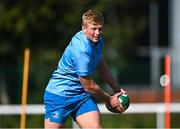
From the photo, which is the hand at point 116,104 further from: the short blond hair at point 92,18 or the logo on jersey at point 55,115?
the short blond hair at point 92,18

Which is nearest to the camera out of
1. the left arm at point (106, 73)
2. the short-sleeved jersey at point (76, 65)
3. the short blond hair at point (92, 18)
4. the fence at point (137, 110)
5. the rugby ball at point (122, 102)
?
the short blond hair at point (92, 18)

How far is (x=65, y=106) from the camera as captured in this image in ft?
30.5

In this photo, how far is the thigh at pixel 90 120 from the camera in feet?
29.9

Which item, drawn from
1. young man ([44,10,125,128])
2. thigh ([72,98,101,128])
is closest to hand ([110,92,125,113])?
young man ([44,10,125,128])

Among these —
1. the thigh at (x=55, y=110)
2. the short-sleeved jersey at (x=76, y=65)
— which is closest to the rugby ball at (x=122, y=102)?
the short-sleeved jersey at (x=76, y=65)

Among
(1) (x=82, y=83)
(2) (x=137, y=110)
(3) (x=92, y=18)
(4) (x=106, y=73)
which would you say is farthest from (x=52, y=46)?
(3) (x=92, y=18)

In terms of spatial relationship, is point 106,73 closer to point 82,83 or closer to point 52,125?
point 82,83

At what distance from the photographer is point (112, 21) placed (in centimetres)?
2531

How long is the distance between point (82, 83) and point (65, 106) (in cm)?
42

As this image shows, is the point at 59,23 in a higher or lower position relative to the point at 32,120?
higher

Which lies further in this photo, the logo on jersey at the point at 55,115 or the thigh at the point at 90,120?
the logo on jersey at the point at 55,115

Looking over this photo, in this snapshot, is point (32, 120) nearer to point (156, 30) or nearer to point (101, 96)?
point (101, 96)

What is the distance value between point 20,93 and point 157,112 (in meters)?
4.28

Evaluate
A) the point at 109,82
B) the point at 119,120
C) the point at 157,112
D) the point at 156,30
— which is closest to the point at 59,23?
the point at 119,120
